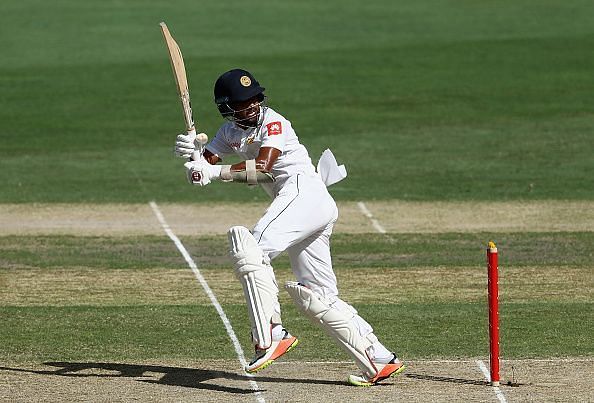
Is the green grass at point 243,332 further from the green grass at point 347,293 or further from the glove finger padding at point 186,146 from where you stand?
the glove finger padding at point 186,146

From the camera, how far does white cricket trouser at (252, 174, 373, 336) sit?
851 centimetres

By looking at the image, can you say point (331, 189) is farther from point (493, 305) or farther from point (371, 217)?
point (493, 305)

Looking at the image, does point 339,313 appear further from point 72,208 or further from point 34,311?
point 72,208

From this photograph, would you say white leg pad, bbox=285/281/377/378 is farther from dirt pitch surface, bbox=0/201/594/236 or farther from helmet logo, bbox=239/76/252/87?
dirt pitch surface, bbox=0/201/594/236

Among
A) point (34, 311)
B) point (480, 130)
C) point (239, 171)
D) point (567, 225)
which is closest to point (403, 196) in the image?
point (567, 225)

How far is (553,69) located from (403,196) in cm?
1340

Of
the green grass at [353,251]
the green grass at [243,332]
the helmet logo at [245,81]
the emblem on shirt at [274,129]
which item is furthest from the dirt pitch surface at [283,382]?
the green grass at [353,251]

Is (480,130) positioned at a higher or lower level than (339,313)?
lower

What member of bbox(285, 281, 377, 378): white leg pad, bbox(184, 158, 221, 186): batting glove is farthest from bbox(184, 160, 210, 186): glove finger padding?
bbox(285, 281, 377, 378): white leg pad

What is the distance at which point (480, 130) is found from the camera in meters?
24.6

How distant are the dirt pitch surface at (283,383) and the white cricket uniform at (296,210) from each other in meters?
0.50

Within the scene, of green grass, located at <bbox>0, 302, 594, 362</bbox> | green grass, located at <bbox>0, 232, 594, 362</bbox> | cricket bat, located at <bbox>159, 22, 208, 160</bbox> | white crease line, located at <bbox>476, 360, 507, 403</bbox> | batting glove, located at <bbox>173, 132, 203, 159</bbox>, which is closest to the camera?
white crease line, located at <bbox>476, 360, 507, 403</bbox>

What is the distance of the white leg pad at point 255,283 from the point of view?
27.2 ft

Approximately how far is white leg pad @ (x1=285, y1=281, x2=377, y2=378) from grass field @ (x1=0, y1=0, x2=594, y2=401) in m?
0.24
